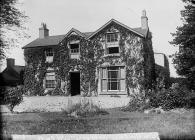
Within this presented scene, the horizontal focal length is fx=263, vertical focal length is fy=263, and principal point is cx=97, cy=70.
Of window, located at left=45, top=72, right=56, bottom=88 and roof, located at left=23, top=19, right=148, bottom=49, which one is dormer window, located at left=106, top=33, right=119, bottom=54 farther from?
window, located at left=45, top=72, right=56, bottom=88

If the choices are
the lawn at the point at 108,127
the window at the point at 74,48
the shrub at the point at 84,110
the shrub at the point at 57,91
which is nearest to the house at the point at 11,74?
the shrub at the point at 57,91

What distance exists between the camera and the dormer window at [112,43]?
1001 inches

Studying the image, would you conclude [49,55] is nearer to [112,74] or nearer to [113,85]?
[112,74]

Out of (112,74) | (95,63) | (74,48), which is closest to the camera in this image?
(112,74)

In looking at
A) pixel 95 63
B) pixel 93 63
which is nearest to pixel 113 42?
pixel 95 63

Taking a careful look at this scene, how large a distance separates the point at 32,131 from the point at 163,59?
29.5 m

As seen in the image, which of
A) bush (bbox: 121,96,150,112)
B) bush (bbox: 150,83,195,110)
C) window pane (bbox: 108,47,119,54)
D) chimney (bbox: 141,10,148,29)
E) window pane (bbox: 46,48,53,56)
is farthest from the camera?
window pane (bbox: 46,48,53,56)

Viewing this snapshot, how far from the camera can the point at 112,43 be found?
2553 centimetres

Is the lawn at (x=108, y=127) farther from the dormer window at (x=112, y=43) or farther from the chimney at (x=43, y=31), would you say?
the chimney at (x=43, y=31)

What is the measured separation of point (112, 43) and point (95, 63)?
2.58 metres

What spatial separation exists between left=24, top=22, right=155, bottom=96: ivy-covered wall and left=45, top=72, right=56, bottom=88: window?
1.83 feet

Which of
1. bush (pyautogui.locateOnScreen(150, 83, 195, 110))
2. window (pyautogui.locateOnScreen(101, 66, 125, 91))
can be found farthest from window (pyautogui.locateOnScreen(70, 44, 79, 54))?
bush (pyautogui.locateOnScreen(150, 83, 195, 110))

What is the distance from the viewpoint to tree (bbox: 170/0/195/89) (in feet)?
59.9

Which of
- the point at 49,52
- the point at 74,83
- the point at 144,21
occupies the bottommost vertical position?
the point at 74,83
